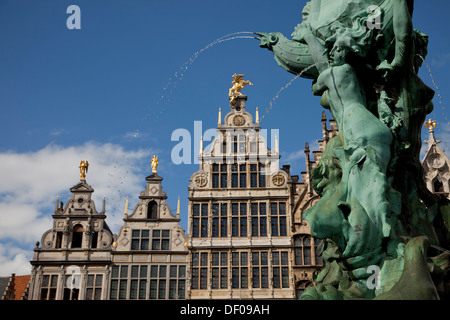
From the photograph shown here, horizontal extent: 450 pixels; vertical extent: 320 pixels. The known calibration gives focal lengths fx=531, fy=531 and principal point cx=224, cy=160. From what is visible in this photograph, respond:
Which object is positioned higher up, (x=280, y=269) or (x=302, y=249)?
(x=302, y=249)

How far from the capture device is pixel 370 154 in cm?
934

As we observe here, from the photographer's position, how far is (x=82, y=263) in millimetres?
26875

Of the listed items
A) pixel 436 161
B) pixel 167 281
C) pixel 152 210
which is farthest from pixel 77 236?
pixel 436 161

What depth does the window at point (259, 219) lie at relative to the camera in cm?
2688

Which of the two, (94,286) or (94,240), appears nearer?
(94,286)

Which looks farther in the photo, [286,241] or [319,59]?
[286,241]

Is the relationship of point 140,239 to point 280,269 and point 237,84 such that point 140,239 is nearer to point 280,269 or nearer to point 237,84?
point 280,269

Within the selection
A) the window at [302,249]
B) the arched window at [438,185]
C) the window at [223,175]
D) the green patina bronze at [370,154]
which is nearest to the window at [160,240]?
the window at [223,175]

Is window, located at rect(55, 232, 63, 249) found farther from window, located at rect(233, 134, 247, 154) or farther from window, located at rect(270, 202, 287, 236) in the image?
window, located at rect(270, 202, 287, 236)

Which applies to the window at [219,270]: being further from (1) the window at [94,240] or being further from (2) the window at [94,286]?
(1) the window at [94,240]

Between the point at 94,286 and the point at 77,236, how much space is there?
315 cm

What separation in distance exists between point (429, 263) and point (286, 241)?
60.1 ft
